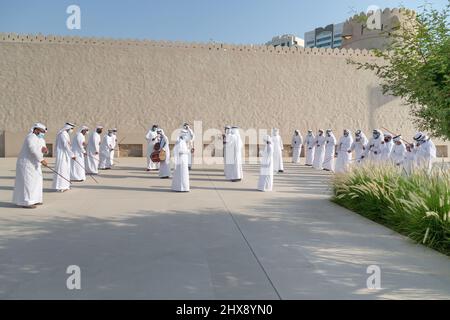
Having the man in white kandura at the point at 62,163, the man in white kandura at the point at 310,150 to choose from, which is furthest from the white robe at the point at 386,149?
the man in white kandura at the point at 62,163

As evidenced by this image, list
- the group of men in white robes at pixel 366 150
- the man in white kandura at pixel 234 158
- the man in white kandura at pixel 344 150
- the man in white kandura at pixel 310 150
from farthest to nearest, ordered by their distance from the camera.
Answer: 1. the man in white kandura at pixel 310 150
2. the man in white kandura at pixel 344 150
3. the man in white kandura at pixel 234 158
4. the group of men in white robes at pixel 366 150

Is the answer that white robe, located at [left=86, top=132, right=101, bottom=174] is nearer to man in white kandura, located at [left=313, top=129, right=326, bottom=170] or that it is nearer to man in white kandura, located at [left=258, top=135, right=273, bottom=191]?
man in white kandura, located at [left=258, top=135, right=273, bottom=191]

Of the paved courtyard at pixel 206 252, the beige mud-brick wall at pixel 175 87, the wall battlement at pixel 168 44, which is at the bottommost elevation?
the paved courtyard at pixel 206 252

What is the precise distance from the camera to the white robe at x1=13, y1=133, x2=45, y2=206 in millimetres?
8023

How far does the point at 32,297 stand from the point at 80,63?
67.0 ft

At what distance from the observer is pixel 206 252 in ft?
16.9

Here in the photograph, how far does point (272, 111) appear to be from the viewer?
24.0m

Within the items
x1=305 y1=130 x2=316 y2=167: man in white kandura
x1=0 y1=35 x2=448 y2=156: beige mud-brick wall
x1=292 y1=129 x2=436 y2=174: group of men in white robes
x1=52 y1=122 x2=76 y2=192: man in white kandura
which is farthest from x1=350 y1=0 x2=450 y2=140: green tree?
x1=0 y1=35 x2=448 y2=156: beige mud-brick wall

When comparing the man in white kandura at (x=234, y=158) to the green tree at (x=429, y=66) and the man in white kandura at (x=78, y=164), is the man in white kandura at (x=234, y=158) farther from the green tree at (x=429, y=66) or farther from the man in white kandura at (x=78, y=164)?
the green tree at (x=429, y=66)

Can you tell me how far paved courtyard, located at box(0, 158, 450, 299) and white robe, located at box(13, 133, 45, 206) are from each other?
0.30 m

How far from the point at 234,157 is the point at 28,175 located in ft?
21.6

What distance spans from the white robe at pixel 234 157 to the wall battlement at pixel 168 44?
11.7 metres

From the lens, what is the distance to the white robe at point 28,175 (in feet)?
26.3

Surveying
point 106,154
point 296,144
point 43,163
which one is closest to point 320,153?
point 296,144
